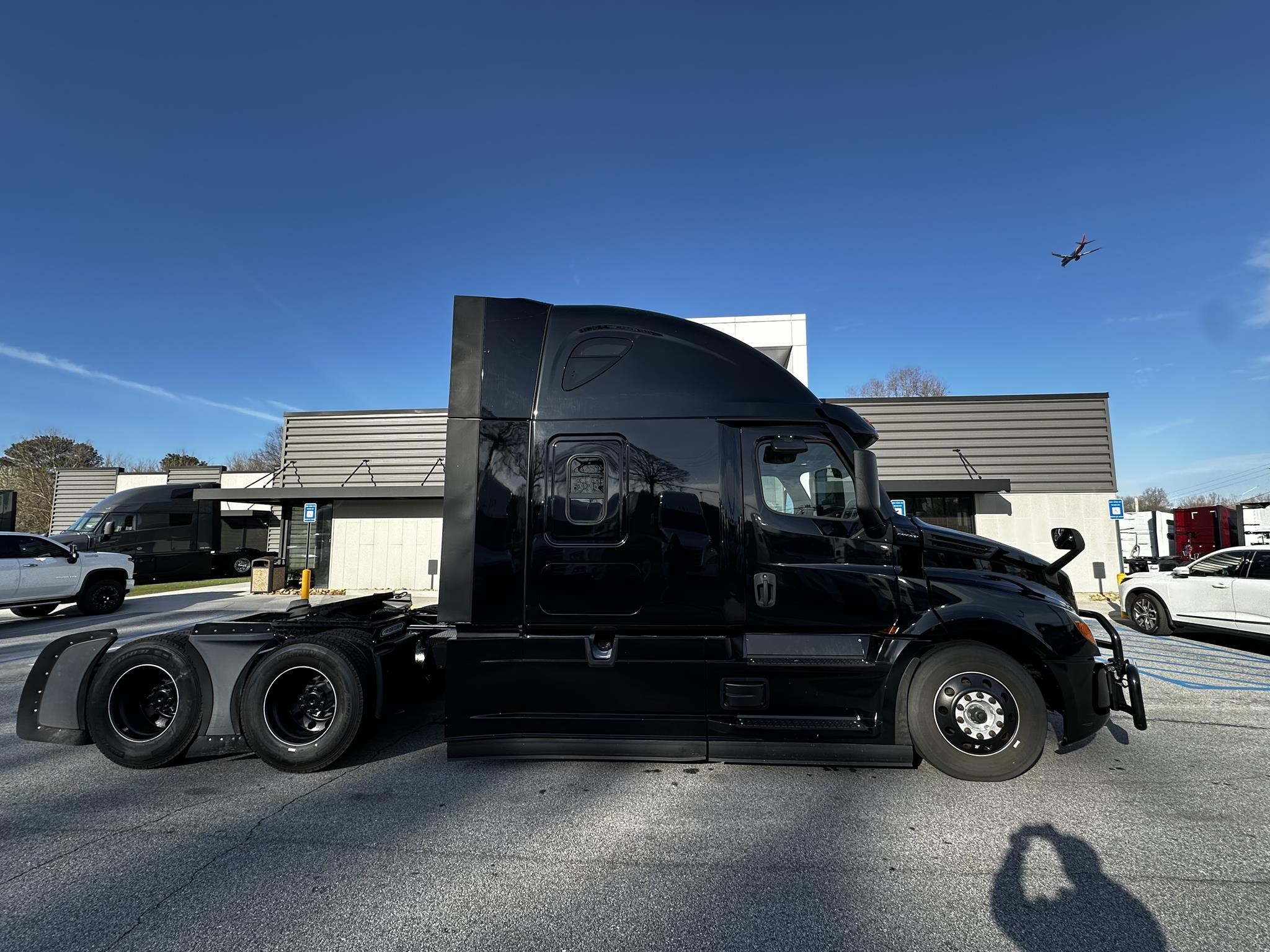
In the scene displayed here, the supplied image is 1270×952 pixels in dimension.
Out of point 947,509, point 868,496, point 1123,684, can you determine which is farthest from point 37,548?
point 947,509

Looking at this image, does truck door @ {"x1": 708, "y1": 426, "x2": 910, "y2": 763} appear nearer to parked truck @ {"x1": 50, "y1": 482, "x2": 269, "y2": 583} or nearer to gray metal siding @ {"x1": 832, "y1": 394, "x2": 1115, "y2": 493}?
gray metal siding @ {"x1": 832, "y1": 394, "x2": 1115, "y2": 493}

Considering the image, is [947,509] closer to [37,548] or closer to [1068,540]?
[1068,540]

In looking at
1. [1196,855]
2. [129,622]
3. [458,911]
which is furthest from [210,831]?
[129,622]

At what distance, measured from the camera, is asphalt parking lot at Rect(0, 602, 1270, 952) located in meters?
2.49

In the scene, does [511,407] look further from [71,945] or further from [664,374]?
[71,945]

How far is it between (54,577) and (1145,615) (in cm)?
1964

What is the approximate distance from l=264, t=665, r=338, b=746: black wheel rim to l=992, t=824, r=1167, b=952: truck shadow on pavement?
4.05m

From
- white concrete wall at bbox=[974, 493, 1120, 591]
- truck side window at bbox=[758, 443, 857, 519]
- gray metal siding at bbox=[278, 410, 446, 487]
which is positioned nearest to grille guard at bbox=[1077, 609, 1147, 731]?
truck side window at bbox=[758, 443, 857, 519]

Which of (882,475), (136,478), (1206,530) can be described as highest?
(136,478)

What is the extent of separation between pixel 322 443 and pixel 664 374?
17.2m

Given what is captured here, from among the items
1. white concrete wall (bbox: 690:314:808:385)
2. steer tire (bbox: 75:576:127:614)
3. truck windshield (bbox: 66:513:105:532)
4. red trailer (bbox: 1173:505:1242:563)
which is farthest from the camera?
red trailer (bbox: 1173:505:1242:563)

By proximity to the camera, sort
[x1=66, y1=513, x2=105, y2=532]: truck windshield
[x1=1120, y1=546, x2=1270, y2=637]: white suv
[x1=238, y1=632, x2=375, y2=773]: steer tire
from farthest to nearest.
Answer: [x1=66, y1=513, x2=105, y2=532]: truck windshield → [x1=1120, y1=546, x2=1270, y2=637]: white suv → [x1=238, y1=632, x2=375, y2=773]: steer tire

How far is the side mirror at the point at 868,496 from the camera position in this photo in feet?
13.0

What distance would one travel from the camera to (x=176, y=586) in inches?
744
